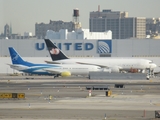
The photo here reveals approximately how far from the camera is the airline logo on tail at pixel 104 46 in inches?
6166

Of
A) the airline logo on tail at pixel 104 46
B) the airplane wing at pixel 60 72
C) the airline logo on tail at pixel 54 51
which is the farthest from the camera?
the airline logo on tail at pixel 104 46

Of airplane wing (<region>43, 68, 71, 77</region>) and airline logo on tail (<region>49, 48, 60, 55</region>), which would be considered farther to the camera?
airline logo on tail (<region>49, 48, 60, 55</region>)

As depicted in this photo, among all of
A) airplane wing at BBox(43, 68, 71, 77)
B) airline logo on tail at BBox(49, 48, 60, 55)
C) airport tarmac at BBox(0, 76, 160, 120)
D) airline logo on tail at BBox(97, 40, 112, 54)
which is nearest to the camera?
airport tarmac at BBox(0, 76, 160, 120)

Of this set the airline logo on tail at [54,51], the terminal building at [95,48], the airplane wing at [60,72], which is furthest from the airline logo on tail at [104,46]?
the airplane wing at [60,72]

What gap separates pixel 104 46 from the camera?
6166 inches

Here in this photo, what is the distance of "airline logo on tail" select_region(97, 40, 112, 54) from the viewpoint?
15662cm

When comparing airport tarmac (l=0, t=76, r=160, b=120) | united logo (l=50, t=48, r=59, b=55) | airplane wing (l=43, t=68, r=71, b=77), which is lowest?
airplane wing (l=43, t=68, r=71, b=77)

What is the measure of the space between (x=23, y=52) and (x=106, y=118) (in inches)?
4217

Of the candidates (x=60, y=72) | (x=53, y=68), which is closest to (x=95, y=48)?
(x=60, y=72)

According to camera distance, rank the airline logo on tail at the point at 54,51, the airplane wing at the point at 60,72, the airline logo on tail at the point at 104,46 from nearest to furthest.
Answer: the airplane wing at the point at 60,72, the airline logo on tail at the point at 54,51, the airline logo on tail at the point at 104,46

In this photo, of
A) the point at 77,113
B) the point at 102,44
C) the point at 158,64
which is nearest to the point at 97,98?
the point at 77,113

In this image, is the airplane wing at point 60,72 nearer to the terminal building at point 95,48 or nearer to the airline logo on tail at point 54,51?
the airline logo on tail at point 54,51

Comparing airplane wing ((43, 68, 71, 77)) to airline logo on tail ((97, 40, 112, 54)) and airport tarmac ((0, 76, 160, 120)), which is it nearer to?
airline logo on tail ((97, 40, 112, 54))

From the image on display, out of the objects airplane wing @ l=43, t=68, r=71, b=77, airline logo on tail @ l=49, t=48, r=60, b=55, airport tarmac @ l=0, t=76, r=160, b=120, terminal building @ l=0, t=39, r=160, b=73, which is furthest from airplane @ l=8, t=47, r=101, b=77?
airport tarmac @ l=0, t=76, r=160, b=120
